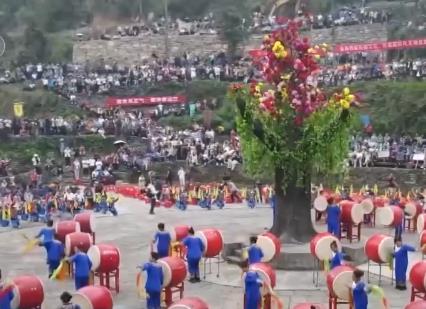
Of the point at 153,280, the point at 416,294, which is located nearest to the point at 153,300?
the point at 153,280

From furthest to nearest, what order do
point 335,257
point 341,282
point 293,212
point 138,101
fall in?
point 138,101, point 293,212, point 335,257, point 341,282

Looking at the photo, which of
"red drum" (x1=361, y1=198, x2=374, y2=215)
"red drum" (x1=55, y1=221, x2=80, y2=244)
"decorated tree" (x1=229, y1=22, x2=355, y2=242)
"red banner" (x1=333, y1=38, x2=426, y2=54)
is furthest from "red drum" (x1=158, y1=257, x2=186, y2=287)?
"red banner" (x1=333, y1=38, x2=426, y2=54)

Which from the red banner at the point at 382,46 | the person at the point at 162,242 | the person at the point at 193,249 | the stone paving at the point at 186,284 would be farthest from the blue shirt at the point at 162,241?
the red banner at the point at 382,46

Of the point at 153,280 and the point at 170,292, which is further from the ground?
the point at 153,280

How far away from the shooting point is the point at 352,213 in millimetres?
21438

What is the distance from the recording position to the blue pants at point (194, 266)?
1801cm

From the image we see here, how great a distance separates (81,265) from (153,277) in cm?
190

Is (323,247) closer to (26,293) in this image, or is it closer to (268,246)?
(268,246)

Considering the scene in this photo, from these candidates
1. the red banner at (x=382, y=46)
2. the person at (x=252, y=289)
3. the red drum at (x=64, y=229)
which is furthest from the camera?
the red banner at (x=382, y=46)

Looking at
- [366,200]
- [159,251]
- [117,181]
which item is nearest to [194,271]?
[159,251]

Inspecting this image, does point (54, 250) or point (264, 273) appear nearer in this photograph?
point (264, 273)

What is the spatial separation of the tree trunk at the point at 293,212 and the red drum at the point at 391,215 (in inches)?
102

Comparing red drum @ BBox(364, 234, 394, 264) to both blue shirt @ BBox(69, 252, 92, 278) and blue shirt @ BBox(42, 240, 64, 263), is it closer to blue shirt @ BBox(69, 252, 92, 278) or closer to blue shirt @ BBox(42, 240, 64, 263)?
blue shirt @ BBox(69, 252, 92, 278)

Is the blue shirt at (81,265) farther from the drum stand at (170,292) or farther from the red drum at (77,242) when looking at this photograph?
the drum stand at (170,292)
